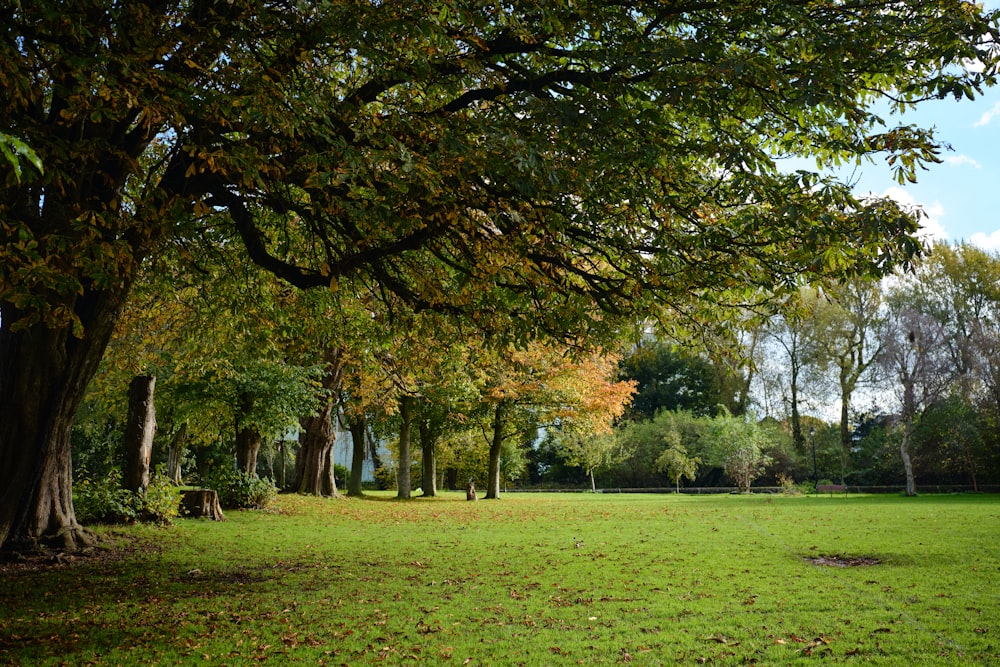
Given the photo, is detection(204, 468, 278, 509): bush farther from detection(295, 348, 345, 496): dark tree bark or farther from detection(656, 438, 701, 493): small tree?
detection(656, 438, 701, 493): small tree

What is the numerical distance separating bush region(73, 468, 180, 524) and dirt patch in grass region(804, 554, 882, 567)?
13.4 m

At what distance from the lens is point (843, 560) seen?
11.9 m

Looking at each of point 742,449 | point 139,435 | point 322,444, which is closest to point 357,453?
point 322,444

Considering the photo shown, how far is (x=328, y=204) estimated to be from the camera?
8.20 metres

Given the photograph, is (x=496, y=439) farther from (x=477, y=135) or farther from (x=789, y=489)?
(x=477, y=135)

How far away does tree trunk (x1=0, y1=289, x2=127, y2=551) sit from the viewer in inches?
373

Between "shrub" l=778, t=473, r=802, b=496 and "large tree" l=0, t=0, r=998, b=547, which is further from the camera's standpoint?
"shrub" l=778, t=473, r=802, b=496

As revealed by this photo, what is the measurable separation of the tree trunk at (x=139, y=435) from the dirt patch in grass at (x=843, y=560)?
13.9 meters

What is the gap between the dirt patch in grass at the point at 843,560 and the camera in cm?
1148

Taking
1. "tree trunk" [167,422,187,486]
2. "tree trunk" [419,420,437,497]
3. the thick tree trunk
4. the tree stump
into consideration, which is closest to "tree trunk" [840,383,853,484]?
"tree trunk" [419,420,437,497]

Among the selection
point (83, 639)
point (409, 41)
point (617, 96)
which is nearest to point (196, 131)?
point (409, 41)

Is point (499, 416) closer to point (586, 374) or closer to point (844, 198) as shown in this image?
point (586, 374)

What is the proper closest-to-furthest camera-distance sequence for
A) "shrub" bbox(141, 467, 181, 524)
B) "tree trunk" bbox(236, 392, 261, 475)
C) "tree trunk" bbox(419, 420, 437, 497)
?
1. "shrub" bbox(141, 467, 181, 524)
2. "tree trunk" bbox(236, 392, 261, 475)
3. "tree trunk" bbox(419, 420, 437, 497)

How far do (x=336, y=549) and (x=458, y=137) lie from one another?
9.37m
